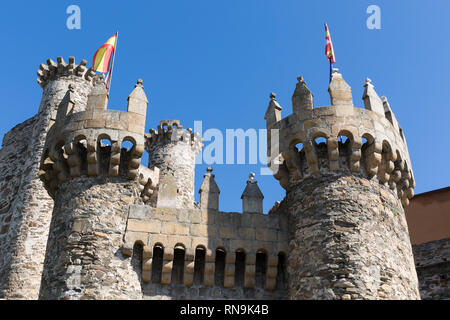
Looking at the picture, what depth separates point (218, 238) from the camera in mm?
10414

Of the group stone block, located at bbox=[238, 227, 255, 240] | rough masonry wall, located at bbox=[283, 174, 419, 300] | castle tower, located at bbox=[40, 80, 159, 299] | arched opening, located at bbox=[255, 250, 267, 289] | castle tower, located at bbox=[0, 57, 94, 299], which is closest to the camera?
rough masonry wall, located at bbox=[283, 174, 419, 300]

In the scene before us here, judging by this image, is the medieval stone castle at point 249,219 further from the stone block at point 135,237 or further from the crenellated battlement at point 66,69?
the crenellated battlement at point 66,69

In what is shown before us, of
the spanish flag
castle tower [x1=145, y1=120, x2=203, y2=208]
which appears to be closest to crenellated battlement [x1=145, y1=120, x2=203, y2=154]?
castle tower [x1=145, y1=120, x2=203, y2=208]

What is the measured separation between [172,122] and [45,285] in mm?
14605

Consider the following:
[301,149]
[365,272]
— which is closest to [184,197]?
[301,149]

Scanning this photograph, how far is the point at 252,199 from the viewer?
11.1m

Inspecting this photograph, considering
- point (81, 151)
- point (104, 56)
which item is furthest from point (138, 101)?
point (104, 56)

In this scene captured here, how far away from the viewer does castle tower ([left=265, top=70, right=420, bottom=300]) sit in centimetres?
923

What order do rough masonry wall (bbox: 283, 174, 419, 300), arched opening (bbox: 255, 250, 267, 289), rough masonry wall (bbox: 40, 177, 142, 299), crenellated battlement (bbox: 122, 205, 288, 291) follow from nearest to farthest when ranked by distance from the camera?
rough masonry wall (bbox: 283, 174, 419, 300), rough masonry wall (bbox: 40, 177, 142, 299), crenellated battlement (bbox: 122, 205, 288, 291), arched opening (bbox: 255, 250, 267, 289)

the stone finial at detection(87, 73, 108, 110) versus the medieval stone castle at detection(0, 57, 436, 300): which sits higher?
the stone finial at detection(87, 73, 108, 110)

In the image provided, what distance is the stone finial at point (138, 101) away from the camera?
11.0 metres

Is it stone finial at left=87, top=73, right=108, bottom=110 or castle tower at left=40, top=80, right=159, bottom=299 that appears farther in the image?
stone finial at left=87, top=73, right=108, bottom=110

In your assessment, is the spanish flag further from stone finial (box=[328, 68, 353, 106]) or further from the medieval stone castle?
stone finial (box=[328, 68, 353, 106])

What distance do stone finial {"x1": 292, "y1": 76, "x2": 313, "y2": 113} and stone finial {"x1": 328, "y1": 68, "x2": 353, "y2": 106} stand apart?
45cm
